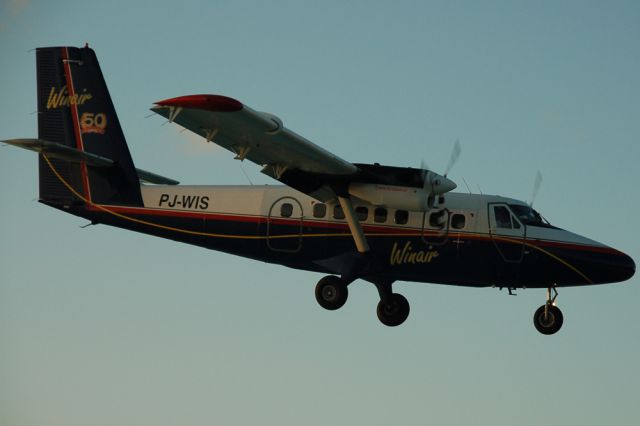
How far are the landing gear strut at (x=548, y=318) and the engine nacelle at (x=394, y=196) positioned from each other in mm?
3440

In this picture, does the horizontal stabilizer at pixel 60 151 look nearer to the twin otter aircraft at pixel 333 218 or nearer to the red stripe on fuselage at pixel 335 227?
the twin otter aircraft at pixel 333 218

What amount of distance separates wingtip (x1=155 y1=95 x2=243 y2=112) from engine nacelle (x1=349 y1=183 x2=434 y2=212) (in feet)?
15.8

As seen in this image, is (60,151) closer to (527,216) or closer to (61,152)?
(61,152)

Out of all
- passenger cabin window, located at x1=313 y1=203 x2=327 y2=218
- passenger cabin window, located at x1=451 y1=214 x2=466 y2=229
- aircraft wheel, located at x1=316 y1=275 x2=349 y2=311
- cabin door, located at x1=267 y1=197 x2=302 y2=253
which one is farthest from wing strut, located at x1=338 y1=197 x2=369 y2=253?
passenger cabin window, located at x1=451 y1=214 x2=466 y2=229

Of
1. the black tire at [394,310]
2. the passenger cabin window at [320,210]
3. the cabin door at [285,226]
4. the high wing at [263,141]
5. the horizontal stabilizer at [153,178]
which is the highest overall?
the high wing at [263,141]

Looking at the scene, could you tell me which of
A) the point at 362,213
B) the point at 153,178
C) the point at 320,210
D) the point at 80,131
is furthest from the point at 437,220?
the point at 80,131

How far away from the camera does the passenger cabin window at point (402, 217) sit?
25.6m

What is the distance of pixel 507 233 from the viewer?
83.2ft

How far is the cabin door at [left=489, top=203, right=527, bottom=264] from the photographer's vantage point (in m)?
25.2

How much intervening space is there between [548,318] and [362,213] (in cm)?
467

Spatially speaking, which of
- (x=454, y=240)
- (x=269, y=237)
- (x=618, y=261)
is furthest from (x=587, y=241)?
(x=269, y=237)

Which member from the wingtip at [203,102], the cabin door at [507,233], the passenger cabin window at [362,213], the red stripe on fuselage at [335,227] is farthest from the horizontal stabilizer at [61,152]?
the cabin door at [507,233]

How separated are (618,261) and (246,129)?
28.8 feet

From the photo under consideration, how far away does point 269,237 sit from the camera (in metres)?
26.2
